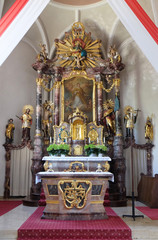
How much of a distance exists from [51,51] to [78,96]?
3.25 m

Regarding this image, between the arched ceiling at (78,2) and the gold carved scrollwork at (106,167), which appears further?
the arched ceiling at (78,2)

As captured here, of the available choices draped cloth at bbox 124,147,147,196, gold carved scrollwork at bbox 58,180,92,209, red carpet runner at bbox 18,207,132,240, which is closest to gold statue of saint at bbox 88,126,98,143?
draped cloth at bbox 124,147,147,196

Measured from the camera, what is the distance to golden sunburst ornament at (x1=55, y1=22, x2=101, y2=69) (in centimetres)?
1043

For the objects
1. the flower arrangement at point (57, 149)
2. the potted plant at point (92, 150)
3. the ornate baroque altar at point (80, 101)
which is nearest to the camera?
the flower arrangement at point (57, 149)

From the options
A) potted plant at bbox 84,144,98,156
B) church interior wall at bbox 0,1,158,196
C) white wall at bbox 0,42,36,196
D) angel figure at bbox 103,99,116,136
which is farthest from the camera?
church interior wall at bbox 0,1,158,196

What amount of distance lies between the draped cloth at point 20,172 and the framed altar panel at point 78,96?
2117 mm

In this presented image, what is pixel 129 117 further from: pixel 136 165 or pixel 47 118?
pixel 47 118

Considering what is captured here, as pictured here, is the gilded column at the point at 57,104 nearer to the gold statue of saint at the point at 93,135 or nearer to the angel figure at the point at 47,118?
the angel figure at the point at 47,118

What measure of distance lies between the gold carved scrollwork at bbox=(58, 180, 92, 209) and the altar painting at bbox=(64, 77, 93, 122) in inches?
174

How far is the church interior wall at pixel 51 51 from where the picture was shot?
425 inches

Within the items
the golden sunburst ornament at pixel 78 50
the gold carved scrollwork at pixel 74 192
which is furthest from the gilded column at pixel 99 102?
the gold carved scrollwork at pixel 74 192

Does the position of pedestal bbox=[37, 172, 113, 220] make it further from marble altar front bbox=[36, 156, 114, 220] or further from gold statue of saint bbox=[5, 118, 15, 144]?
gold statue of saint bbox=[5, 118, 15, 144]

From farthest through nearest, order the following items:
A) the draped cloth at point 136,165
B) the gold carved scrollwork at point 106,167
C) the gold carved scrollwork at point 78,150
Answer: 1. the draped cloth at point 136,165
2. the gold carved scrollwork at point 78,150
3. the gold carved scrollwork at point 106,167

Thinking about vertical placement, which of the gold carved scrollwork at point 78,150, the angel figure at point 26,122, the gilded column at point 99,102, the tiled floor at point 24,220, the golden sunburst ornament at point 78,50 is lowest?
the tiled floor at point 24,220
